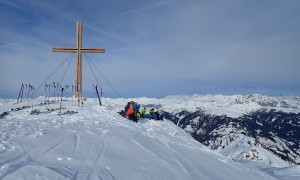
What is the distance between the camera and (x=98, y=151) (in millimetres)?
15875

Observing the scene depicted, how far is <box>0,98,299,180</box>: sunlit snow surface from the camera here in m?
12.3

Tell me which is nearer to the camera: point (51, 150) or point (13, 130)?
point (51, 150)

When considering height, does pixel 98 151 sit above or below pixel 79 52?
below

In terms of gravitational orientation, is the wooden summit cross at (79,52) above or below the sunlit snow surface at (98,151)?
above

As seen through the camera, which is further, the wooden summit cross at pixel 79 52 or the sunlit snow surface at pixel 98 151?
the wooden summit cross at pixel 79 52

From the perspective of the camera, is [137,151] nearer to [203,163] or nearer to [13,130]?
[203,163]

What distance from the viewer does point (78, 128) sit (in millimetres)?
21031

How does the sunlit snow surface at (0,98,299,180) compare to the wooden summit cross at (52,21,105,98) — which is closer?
the sunlit snow surface at (0,98,299,180)

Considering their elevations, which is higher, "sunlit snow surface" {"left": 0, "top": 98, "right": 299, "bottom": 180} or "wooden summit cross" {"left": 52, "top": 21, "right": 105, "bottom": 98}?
"wooden summit cross" {"left": 52, "top": 21, "right": 105, "bottom": 98}

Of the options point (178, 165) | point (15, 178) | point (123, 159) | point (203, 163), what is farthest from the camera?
point (203, 163)

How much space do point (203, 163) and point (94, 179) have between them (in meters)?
9.90

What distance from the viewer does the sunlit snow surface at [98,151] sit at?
12289 mm

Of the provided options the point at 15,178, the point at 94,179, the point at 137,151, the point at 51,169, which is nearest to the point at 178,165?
the point at 137,151

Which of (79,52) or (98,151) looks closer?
(98,151)
